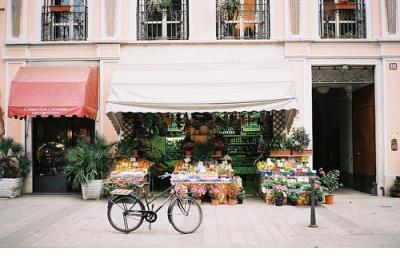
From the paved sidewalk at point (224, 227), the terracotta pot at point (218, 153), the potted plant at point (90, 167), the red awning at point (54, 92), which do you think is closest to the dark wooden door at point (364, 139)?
the paved sidewalk at point (224, 227)

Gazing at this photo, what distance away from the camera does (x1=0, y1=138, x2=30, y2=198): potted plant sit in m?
12.9

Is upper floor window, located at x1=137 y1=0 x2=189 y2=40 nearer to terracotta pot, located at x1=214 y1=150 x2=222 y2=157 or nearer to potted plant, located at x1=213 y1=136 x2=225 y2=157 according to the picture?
potted plant, located at x1=213 y1=136 x2=225 y2=157

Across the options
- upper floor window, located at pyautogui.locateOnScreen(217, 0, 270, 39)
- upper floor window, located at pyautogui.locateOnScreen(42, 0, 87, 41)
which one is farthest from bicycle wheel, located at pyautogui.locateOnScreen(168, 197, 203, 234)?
upper floor window, located at pyautogui.locateOnScreen(42, 0, 87, 41)

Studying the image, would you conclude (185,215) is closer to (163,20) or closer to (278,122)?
(278,122)

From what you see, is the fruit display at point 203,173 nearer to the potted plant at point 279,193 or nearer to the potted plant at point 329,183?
the potted plant at point 279,193

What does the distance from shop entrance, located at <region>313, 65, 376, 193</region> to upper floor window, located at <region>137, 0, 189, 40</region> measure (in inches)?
175

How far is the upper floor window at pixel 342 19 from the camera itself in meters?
13.8

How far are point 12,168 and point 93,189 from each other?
8.69 ft

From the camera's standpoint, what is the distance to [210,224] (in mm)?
9203

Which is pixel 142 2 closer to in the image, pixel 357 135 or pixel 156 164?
pixel 156 164

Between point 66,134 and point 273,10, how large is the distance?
7683 millimetres

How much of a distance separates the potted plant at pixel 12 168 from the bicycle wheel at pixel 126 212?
5.84 meters

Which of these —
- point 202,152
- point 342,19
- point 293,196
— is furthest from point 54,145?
point 342,19

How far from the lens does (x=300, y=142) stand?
1263 centimetres
